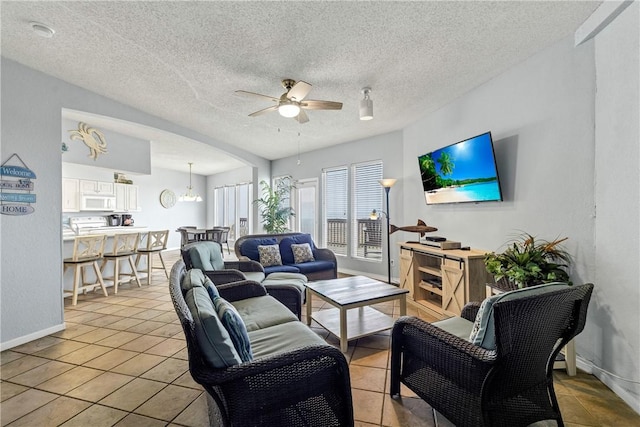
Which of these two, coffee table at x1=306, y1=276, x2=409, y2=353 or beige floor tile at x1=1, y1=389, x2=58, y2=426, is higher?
coffee table at x1=306, y1=276, x2=409, y2=353

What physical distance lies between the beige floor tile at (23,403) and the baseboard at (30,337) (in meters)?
1.01

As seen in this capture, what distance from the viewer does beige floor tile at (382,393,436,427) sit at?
1733 millimetres

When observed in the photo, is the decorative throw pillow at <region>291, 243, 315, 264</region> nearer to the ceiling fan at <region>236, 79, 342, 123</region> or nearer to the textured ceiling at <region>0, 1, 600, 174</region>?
the textured ceiling at <region>0, 1, 600, 174</region>

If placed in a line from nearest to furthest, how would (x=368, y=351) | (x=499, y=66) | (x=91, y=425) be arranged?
(x=91, y=425), (x=368, y=351), (x=499, y=66)

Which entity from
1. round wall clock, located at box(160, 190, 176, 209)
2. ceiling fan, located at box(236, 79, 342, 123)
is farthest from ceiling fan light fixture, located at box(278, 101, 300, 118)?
round wall clock, located at box(160, 190, 176, 209)

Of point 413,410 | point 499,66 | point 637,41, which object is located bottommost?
point 413,410

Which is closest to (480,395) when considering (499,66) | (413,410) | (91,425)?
(413,410)

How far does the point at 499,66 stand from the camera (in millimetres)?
2832

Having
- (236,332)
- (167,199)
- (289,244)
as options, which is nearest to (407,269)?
(289,244)

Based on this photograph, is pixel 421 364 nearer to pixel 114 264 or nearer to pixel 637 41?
pixel 637 41

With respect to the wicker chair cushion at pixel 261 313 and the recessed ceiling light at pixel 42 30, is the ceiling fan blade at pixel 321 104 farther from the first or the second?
the recessed ceiling light at pixel 42 30

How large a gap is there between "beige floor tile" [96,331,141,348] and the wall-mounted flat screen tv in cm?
382

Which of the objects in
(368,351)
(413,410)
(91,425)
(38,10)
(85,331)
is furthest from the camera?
(85,331)

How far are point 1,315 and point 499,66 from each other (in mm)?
5219
